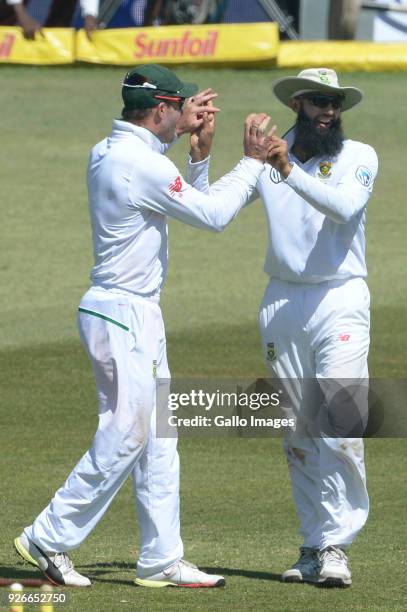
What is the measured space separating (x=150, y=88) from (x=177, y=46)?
→ 20103 mm

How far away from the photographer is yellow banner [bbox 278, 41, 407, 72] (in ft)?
89.6

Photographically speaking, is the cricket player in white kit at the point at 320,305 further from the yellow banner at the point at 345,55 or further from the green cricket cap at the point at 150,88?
the yellow banner at the point at 345,55

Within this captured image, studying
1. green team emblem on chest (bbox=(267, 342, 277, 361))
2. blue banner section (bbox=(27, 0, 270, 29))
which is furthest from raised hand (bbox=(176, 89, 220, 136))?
blue banner section (bbox=(27, 0, 270, 29))

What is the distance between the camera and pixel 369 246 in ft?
66.7

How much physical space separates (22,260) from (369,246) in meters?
4.41

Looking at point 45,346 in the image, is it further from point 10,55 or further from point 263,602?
point 10,55

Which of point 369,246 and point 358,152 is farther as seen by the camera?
point 369,246

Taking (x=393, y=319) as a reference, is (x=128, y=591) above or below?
below

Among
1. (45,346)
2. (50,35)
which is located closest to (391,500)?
(45,346)

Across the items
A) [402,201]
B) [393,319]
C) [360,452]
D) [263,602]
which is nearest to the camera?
[263,602]

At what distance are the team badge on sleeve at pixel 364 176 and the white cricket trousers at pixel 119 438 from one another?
1.24m

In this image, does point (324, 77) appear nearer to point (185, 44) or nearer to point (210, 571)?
point (210, 571)

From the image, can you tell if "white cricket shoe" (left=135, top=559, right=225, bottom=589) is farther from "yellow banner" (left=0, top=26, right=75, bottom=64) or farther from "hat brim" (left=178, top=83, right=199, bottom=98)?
"yellow banner" (left=0, top=26, right=75, bottom=64)

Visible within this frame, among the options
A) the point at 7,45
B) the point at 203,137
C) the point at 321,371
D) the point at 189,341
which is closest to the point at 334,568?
the point at 321,371
